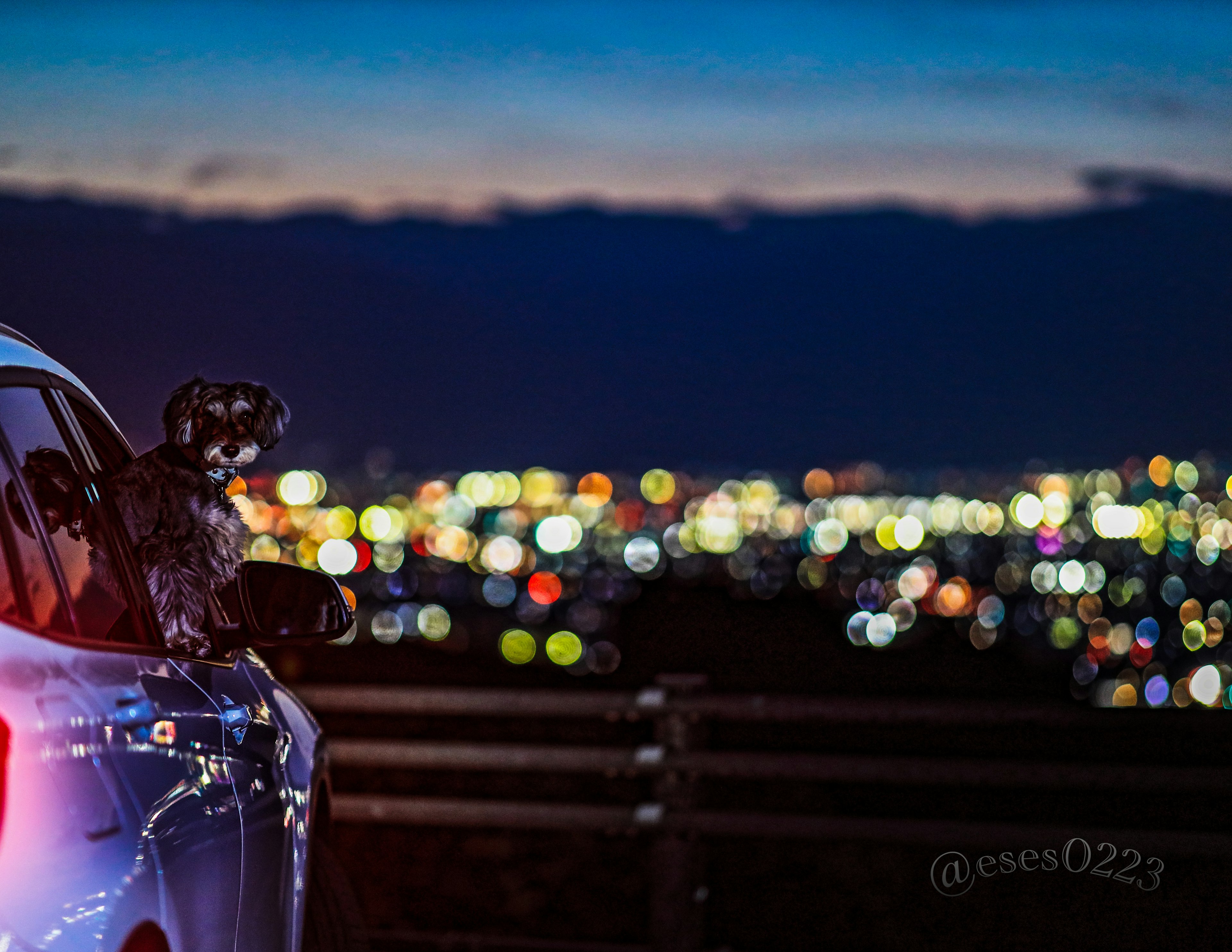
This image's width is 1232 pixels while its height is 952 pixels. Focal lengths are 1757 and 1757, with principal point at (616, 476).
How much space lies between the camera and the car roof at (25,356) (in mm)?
2996

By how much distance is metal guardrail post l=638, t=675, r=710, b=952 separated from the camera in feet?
24.8

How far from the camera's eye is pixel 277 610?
159 inches

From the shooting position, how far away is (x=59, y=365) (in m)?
3.47

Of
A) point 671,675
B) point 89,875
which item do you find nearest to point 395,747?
point 671,675

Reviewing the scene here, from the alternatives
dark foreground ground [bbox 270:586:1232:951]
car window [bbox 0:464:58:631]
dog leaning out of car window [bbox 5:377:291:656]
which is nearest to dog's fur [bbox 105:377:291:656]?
dog leaning out of car window [bbox 5:377:291:656]

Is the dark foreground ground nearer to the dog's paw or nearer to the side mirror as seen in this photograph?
the side mirror

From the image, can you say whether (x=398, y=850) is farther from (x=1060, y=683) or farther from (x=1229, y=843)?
(x=1060, y=683)

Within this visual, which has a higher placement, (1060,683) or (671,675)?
(1060,683)

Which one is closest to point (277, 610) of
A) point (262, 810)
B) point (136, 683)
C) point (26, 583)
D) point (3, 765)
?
point (262, 810)

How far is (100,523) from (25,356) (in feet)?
1.30

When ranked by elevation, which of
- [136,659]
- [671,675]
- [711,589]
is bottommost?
[136,659]

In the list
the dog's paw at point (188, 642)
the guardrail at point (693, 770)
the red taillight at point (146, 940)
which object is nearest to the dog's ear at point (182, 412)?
the dog's paw at point (188, 642)

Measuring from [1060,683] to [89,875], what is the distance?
71103mm

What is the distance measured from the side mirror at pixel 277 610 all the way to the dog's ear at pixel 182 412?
50 cm
